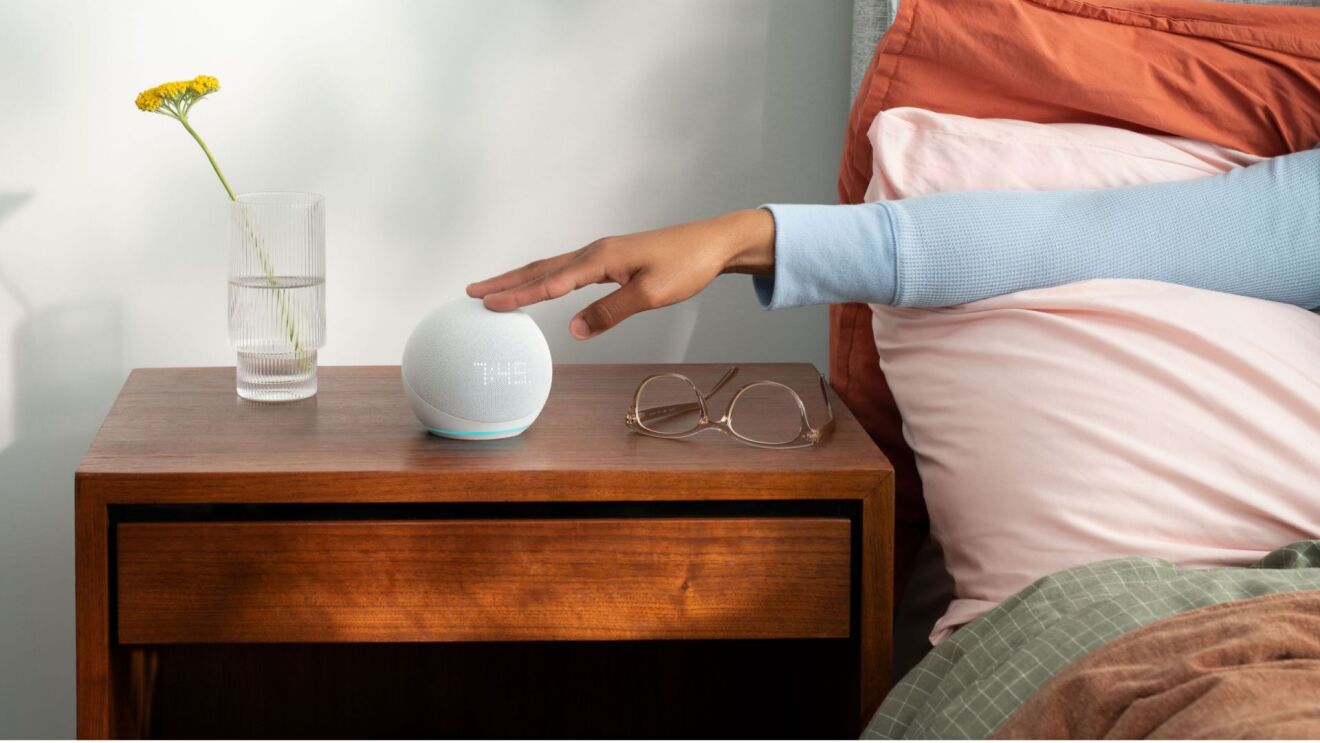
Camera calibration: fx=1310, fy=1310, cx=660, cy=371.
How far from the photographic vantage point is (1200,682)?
2.35ft

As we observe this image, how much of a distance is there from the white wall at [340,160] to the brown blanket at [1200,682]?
0.79m

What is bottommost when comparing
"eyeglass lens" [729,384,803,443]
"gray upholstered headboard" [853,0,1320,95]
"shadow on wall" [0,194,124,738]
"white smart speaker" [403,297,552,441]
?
"shadow on wall" [0,194,124,738]

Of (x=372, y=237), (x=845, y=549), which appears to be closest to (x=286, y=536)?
(x=845, y=549)

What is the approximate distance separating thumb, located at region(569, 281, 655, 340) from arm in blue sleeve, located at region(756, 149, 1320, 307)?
0.13 meters

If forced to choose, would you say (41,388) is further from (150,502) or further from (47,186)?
(150,502)

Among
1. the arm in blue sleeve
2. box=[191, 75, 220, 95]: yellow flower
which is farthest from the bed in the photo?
box=[191, 75, 220, 95]: yellow flower

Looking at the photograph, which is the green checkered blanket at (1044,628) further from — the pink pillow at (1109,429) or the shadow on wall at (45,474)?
the shadow on wall at (45,474)

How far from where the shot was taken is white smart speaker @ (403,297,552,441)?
1027mm

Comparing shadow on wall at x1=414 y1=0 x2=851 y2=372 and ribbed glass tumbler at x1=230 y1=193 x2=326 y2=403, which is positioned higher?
shadow on wall at x1=414 y1=0 x2=851 y2=372

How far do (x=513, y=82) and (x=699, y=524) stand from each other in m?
0.64

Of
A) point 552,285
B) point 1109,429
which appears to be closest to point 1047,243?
point 1109,429

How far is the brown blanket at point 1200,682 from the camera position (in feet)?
2.25

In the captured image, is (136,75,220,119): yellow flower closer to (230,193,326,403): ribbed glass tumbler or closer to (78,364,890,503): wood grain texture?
(230,193,326,403): ribbed glass tumbler

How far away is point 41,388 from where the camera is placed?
144cm
